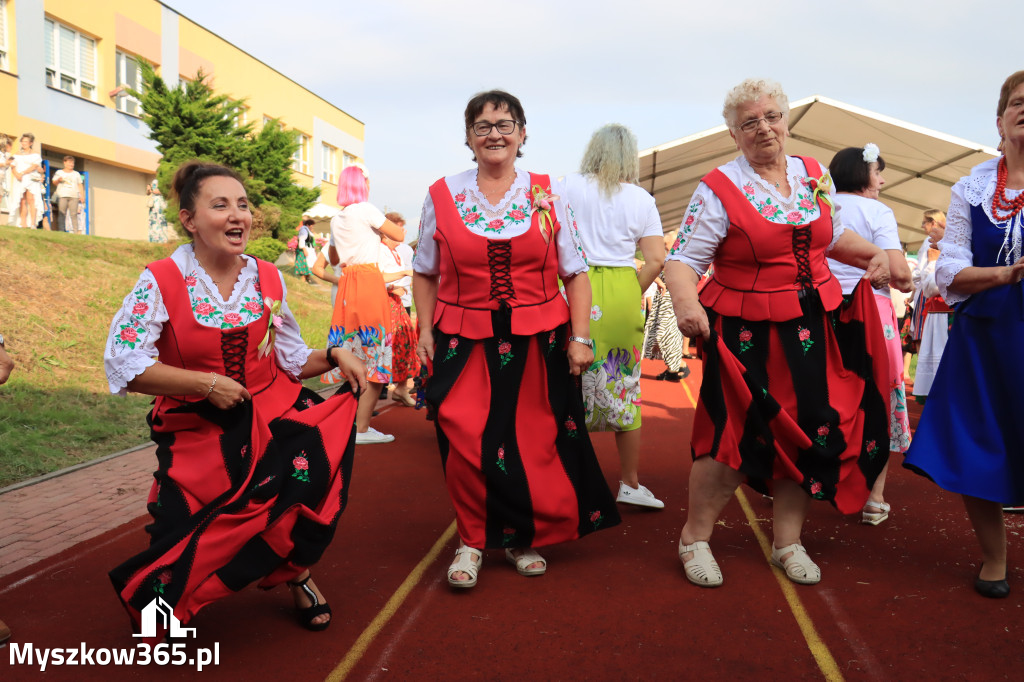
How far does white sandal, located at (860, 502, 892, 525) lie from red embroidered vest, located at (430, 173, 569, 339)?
2.17m

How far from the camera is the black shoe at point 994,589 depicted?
3.55 meters

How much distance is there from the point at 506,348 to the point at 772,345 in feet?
3.80

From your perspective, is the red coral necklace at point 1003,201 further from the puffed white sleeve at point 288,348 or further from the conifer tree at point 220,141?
the conifer tree at point 220,141

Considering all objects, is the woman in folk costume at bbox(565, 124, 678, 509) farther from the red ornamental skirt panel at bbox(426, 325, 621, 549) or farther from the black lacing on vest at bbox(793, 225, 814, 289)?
the black lacing on vest at bbox(793, 225, 814, 289)

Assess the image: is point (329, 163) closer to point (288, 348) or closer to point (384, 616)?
point (288, 348)

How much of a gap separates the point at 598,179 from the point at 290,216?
1820 centimetres

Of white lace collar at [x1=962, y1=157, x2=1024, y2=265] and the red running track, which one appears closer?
the red running track

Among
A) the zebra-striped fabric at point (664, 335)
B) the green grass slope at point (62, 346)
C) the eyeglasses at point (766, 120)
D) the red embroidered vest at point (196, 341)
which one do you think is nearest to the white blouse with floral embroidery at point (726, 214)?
the eyeglasses at point (766, 120)

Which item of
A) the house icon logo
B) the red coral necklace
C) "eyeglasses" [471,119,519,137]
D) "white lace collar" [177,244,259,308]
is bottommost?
the house icon logo

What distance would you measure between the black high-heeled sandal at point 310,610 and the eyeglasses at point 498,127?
2.04 metres

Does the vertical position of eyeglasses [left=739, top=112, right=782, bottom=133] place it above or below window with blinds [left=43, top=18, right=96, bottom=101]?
below

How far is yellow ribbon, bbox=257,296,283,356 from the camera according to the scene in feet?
10.9

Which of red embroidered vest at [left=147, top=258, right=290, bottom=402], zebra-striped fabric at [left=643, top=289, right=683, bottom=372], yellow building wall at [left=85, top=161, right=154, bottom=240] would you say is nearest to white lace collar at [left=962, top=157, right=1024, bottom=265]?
red embroidered vest at [left=147, top=258, right=290, bottom=402]

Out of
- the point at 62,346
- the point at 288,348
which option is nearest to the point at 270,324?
the point at 288,348
